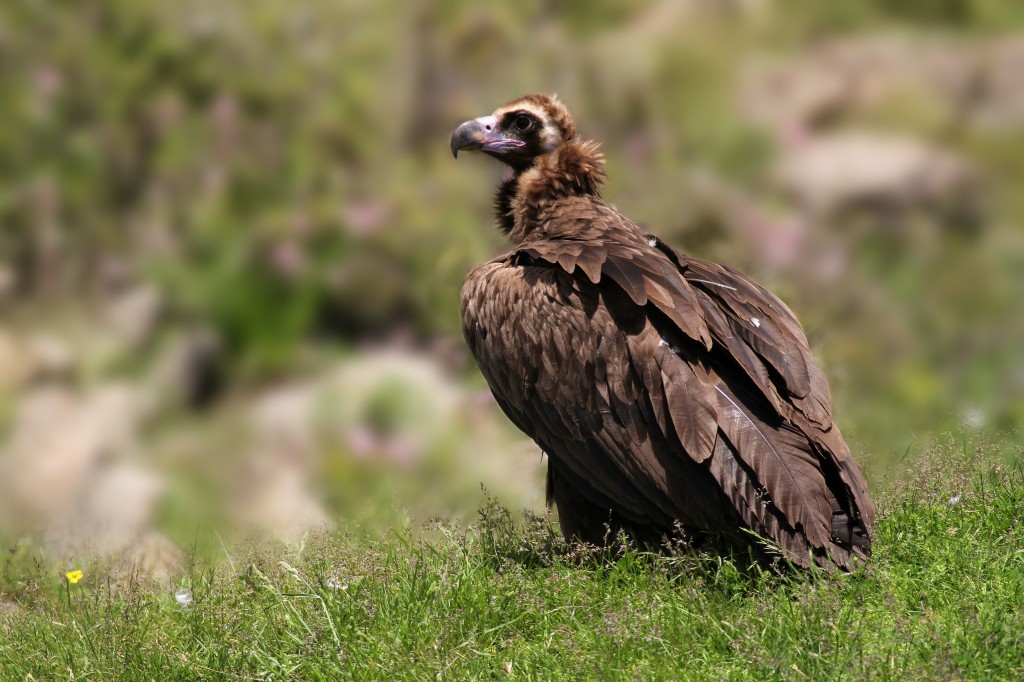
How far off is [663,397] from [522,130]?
177 centimetres

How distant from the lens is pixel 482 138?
5.99 metres

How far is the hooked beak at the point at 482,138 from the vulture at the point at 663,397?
58cm

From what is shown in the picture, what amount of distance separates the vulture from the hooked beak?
583 millimetres

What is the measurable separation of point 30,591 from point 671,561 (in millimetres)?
2612

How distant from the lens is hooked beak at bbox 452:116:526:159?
19.6 feet

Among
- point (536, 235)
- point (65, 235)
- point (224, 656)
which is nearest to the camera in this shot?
point (224, 656)

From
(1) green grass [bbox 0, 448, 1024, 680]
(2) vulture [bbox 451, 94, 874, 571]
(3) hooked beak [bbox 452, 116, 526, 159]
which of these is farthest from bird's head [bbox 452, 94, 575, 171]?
(1) green grass [bbox 0, 448, 1024, 680]

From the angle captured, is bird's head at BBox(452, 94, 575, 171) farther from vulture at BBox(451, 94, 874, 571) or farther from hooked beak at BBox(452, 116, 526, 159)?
vulture at BBox(451, 94, 874, 571)

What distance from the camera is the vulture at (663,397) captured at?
15.0ft

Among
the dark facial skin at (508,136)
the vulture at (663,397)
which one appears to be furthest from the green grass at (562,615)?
the dark facial skin at (508,136)

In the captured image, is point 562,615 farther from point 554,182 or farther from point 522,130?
point 522,130

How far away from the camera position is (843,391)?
24.1 ft

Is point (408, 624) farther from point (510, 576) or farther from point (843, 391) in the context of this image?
point (843, 391)

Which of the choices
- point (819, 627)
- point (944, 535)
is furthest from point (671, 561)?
point (944, 535)
